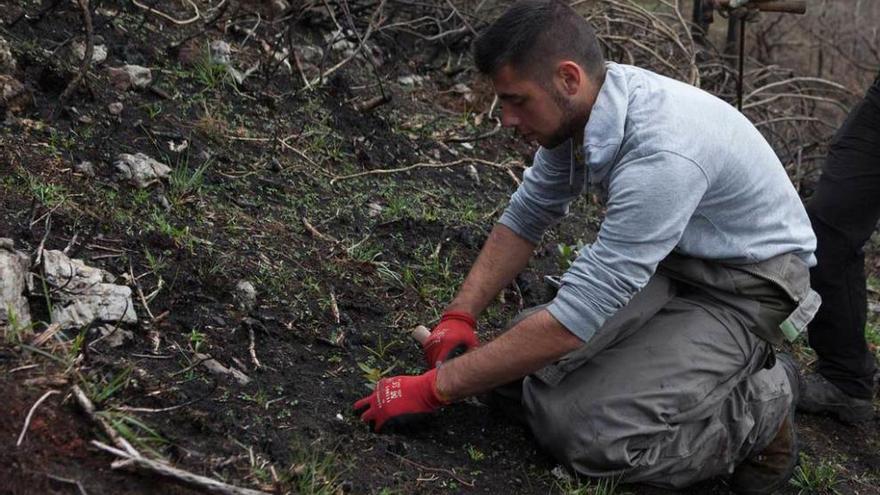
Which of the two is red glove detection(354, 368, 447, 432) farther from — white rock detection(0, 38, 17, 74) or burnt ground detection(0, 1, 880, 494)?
white rock detection(0, 38, 17, 74)

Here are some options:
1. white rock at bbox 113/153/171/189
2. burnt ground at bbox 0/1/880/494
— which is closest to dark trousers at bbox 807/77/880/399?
burnt ground at bbox 0/1/880/494

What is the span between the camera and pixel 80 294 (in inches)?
96.0

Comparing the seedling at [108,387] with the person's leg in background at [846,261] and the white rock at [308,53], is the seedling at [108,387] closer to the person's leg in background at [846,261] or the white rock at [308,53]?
the person's leg in background at [846,261]

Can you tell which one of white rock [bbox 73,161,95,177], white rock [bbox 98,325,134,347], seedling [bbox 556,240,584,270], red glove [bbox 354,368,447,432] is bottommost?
seedling [bbox 556,240,584,270]

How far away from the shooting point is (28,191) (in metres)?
2.82

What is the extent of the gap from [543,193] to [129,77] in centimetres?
169

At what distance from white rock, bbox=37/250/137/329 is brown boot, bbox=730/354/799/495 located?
174 cm

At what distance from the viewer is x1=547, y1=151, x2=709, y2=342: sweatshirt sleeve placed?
232 cm

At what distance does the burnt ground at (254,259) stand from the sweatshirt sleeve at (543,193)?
0.45 m

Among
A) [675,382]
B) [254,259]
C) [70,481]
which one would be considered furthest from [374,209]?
[70,481]

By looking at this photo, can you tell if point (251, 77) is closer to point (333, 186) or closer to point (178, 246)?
point (333, 186)

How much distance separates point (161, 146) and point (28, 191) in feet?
2.14

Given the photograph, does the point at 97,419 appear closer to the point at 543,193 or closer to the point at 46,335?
the point at 46,335

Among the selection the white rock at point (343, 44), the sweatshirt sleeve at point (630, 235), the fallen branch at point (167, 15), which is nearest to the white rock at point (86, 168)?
the fallen branch at point (167, 15)
